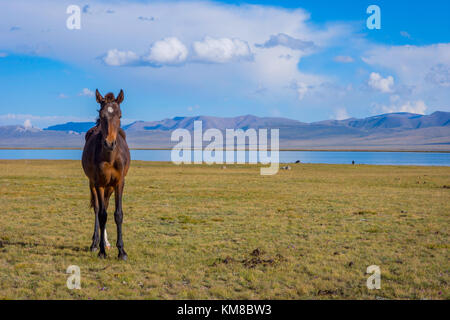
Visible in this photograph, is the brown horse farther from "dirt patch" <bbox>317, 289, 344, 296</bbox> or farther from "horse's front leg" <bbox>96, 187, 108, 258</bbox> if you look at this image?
"dirt patch" <bbox>317, 289, 344, 296</bbox>

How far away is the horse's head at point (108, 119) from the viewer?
8445 mm

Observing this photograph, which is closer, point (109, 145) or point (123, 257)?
point (109, 145)

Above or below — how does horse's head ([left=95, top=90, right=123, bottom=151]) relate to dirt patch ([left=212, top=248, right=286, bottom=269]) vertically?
above

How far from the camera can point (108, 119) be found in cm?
849

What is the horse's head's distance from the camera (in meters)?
8.45

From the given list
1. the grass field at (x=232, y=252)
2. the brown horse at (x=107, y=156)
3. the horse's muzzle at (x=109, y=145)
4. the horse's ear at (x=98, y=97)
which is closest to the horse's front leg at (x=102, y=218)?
the brown horse at (x=107, y=156)

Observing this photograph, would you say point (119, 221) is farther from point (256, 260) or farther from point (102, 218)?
point (256, 260)

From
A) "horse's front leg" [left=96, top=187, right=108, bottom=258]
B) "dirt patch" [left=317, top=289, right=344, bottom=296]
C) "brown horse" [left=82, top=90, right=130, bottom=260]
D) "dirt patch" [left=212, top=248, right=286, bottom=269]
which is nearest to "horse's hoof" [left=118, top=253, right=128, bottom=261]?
"brown horse" [left=82, top=90, right=130, bottom=260]

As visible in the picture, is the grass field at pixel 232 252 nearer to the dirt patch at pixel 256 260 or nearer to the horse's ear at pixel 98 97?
the dirt patch at pixel 256 260

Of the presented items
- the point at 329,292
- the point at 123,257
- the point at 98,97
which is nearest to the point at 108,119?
the point at 98,97

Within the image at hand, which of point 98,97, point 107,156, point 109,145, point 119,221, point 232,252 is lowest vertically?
point 232,252

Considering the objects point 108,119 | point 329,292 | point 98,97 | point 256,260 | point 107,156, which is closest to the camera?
point 329,292
